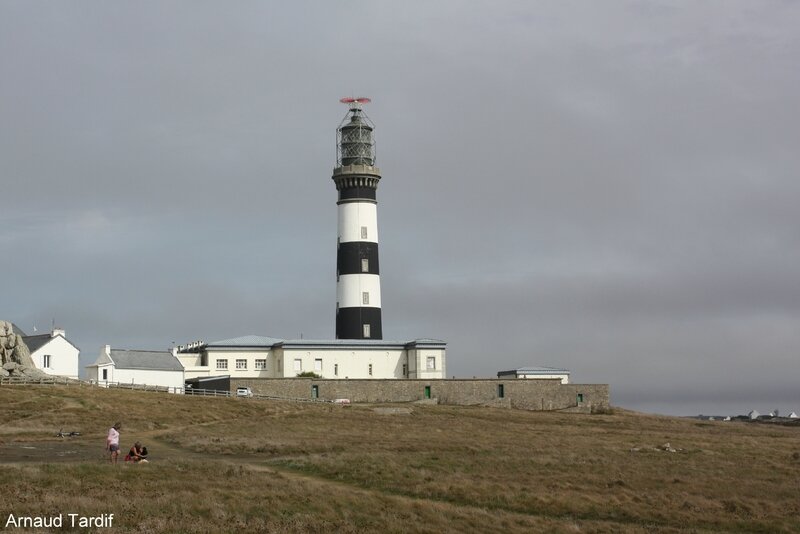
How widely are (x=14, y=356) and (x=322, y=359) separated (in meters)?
22.9

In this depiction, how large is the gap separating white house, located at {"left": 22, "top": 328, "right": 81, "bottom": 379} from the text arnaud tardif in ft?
179

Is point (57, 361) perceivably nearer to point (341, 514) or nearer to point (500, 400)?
point (500, 400)

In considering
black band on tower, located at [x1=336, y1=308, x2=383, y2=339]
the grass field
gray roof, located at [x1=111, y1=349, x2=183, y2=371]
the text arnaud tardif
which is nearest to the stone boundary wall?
black band on tower, located at [x1=336, y1=308, x2=383, y2=339]

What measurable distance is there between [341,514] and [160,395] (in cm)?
4007

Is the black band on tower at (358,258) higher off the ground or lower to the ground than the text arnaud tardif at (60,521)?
higher

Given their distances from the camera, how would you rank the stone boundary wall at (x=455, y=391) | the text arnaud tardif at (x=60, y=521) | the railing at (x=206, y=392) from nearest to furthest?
the text arnaud tardif at (x=60, y=521), the railing at (x=206, y=392), the stone boundary wall at (x=455, y=391)

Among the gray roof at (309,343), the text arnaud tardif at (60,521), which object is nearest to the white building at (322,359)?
the gray roof at (309,343)

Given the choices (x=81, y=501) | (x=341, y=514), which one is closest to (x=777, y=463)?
(x=341, y=514)

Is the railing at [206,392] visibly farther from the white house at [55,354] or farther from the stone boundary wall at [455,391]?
the white house at [55,354]

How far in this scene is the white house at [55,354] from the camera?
252ft

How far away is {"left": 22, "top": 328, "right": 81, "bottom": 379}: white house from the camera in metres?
76.7

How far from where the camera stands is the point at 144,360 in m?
77.8

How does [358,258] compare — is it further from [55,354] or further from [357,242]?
[55,354]

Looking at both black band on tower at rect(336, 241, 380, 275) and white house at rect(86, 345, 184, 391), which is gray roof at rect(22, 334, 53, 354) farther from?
black band on tower at rect(336, 241, 380, 275)
